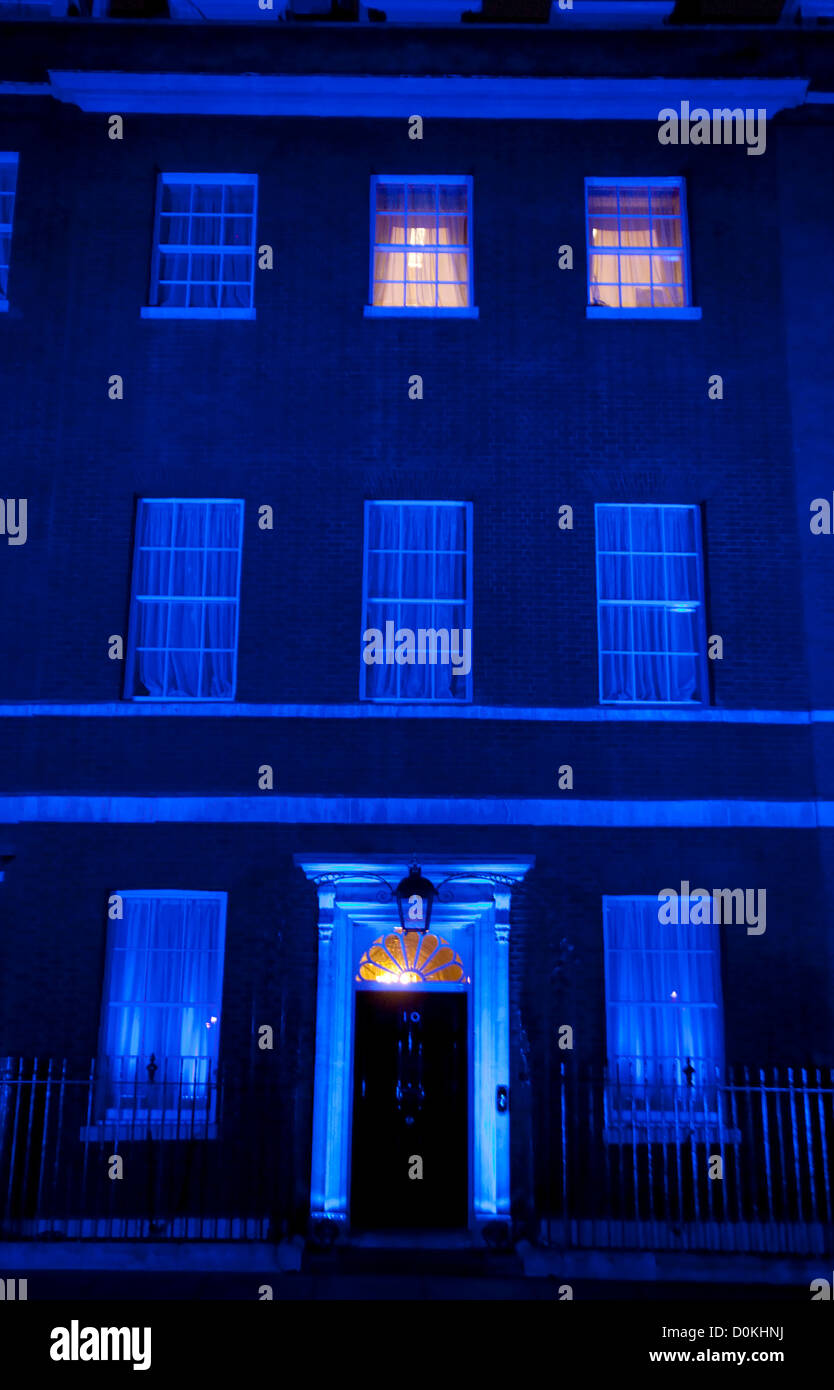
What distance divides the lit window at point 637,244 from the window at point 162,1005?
25.3 ft

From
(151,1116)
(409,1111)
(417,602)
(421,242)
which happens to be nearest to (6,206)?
(421,242)

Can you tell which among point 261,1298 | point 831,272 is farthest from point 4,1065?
point 831,272

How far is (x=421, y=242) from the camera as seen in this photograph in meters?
12.8

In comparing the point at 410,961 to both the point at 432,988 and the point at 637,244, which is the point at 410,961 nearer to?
the point at 432,988

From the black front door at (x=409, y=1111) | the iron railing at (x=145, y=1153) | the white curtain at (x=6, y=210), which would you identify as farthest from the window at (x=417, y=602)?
the white curtain at (x=6, y=210)

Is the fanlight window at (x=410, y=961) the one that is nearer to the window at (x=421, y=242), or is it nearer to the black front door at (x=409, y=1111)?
the black front door at (x=409, y=1111)

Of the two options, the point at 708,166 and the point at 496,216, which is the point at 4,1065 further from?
the point at 708,166

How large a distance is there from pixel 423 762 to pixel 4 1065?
4.78 metres

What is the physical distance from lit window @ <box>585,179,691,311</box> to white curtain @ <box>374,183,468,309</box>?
56.4 inches

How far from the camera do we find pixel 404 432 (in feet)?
40.1

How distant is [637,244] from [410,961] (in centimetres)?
808

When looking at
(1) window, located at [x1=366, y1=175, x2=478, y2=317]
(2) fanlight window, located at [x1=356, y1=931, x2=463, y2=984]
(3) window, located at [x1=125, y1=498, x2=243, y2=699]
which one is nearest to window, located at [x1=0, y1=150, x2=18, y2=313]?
(3) window, located at [x1=125, y1=498, x2=243, y2=699]

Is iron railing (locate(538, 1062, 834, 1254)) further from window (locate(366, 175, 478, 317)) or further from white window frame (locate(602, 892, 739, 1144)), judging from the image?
window (locate(366, 175, 478, 317))

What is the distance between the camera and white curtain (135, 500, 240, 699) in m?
11.9
